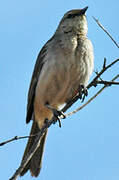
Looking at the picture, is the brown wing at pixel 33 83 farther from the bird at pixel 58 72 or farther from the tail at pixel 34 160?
the tail at pixel 34 160

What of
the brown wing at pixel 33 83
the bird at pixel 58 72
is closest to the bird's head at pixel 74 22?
the bird at pixel 58 72

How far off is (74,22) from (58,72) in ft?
4.68

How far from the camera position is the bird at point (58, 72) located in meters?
6.21

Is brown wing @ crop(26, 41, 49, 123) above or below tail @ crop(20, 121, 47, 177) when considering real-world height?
above

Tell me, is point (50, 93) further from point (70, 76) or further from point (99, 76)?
point (99, 76)

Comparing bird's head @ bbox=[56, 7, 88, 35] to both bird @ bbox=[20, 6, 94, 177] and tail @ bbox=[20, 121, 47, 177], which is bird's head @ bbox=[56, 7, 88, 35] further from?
tail @ bbox=[20, 121, 47, 177]

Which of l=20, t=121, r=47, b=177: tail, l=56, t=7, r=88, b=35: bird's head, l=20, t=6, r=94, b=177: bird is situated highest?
l=56, t=7, r=88, b=35: bird's head

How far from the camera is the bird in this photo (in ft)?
20.4

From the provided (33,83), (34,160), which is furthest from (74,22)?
(34,160)

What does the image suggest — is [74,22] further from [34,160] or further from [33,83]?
[34,160]

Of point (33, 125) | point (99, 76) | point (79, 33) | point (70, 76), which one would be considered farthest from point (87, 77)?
point (99, 76)

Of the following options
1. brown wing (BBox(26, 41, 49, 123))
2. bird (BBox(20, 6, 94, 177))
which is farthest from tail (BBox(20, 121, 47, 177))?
brown wing (BBox(26, 41, 49, 123))

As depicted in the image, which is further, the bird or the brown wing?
the brown wing

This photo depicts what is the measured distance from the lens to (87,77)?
20.9 feet
